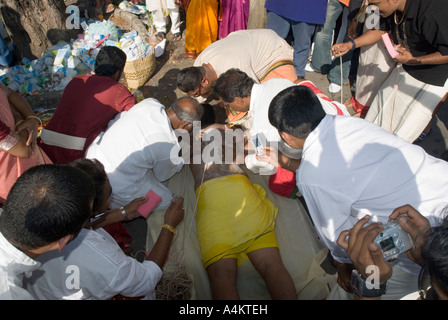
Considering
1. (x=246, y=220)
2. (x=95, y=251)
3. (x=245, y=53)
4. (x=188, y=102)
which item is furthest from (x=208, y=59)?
(x=95, y=251)

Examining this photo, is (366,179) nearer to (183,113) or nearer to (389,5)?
(183,113)

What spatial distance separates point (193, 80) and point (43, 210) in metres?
2.35

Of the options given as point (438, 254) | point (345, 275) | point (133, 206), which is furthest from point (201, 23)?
point (438, 254)

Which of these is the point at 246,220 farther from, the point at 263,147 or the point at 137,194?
the point at 137,194

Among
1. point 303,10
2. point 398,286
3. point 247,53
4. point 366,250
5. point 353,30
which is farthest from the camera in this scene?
point 303,10

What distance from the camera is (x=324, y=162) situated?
194 cm

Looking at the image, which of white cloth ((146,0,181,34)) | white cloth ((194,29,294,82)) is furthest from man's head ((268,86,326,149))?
white cloth ((146,0,181,34))

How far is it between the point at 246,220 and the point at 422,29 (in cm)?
226

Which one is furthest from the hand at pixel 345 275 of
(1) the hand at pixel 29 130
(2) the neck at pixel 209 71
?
(1) the hand at pixel 29 130

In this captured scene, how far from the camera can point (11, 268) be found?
1.47 meters

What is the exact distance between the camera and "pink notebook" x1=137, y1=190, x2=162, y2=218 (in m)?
2.96

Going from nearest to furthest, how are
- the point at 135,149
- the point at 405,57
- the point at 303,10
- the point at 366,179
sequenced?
the point at 366,179 → the point at 135,149 → the point at 405,57 → the point at 303,10

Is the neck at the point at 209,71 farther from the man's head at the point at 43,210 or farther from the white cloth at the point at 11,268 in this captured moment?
the white cloth at the point at 11,268

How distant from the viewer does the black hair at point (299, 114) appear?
2.13m
